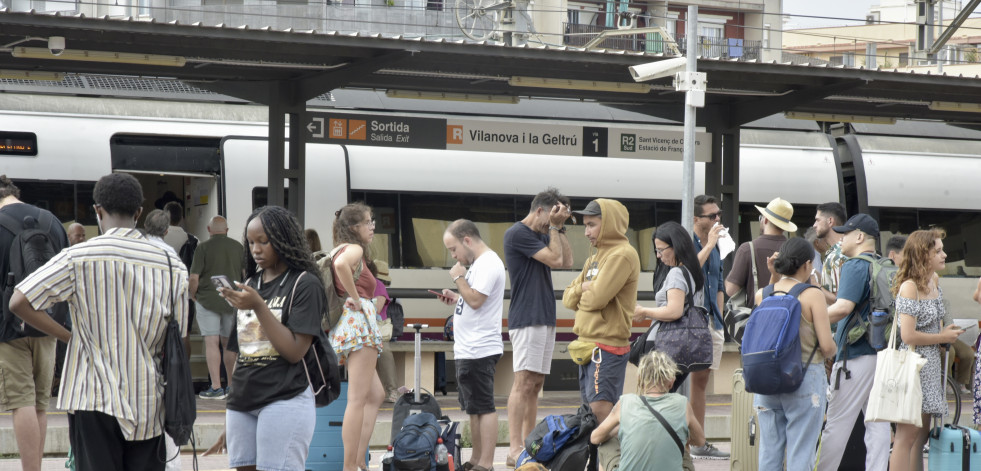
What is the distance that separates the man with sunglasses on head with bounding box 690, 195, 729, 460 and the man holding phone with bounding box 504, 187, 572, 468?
47.3 inches

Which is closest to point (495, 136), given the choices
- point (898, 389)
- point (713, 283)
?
point (713, 283)

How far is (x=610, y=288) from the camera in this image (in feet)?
22.8

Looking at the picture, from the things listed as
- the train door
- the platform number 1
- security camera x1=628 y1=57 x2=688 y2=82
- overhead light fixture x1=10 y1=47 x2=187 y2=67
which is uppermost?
overhead light fixture x1=10 y1=47 x2=187 y2=67

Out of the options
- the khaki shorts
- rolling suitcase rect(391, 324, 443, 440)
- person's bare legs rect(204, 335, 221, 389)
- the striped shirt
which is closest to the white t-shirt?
rolling suitcase rect(391, 324, 443, 440)

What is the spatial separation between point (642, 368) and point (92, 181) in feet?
26.3

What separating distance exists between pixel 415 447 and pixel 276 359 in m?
2.04

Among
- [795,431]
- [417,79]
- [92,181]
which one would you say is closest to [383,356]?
[417,79]

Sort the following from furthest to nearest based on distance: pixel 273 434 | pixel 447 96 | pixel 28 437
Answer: pixel 447 96 → pixel 28 437 → pixel 273 434

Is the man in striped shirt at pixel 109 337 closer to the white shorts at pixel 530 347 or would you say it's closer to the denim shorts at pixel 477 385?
the denim shorts at pixel 477 385

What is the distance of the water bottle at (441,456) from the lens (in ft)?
22.0

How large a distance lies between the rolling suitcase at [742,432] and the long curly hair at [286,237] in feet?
12.1

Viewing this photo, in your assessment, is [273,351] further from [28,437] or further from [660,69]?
[660,69]

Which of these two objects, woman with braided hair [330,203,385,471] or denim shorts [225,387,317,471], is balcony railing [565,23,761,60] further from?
denim shorts [225,387,317,471]

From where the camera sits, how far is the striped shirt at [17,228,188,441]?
14.8 ft
